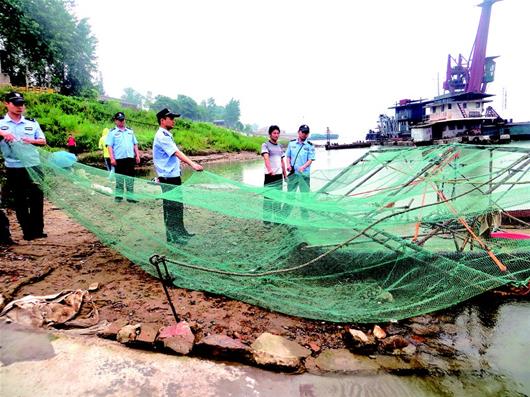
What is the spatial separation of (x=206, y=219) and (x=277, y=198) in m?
1.33

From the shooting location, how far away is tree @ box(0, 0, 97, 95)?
26.3 meters

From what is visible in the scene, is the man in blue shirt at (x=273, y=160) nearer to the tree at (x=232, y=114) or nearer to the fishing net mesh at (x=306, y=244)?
the fishing net mesh at (x=306, y=244)

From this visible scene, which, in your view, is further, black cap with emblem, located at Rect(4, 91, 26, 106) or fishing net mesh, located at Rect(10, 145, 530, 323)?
black cap with emblem, located at Rect(4, 91, 26, 106)

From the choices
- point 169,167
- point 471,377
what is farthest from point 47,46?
point 471,377

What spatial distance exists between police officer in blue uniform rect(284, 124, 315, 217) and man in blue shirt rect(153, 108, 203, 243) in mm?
1812

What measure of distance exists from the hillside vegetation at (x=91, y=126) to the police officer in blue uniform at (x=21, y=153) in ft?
46.9

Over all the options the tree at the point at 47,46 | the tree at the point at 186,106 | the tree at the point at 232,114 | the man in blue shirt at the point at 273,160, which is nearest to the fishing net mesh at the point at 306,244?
the man in blue shirt at the point at 273,160

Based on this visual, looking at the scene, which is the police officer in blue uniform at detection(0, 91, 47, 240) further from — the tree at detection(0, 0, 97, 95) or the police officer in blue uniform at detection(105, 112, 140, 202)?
the tree at detection(0, 0, 97, 95)

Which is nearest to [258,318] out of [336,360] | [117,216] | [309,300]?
[309,300]

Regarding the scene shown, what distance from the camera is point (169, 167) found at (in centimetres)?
430

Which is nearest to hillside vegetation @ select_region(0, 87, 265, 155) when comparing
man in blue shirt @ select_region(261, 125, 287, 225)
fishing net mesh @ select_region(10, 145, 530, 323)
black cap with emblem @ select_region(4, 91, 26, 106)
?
black cap with emblem @ select_region(4, 91, 26, 106)

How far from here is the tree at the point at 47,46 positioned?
26328 millimetres

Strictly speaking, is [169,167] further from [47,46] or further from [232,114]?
[232,114]

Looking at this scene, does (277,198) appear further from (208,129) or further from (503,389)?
(208,129)
